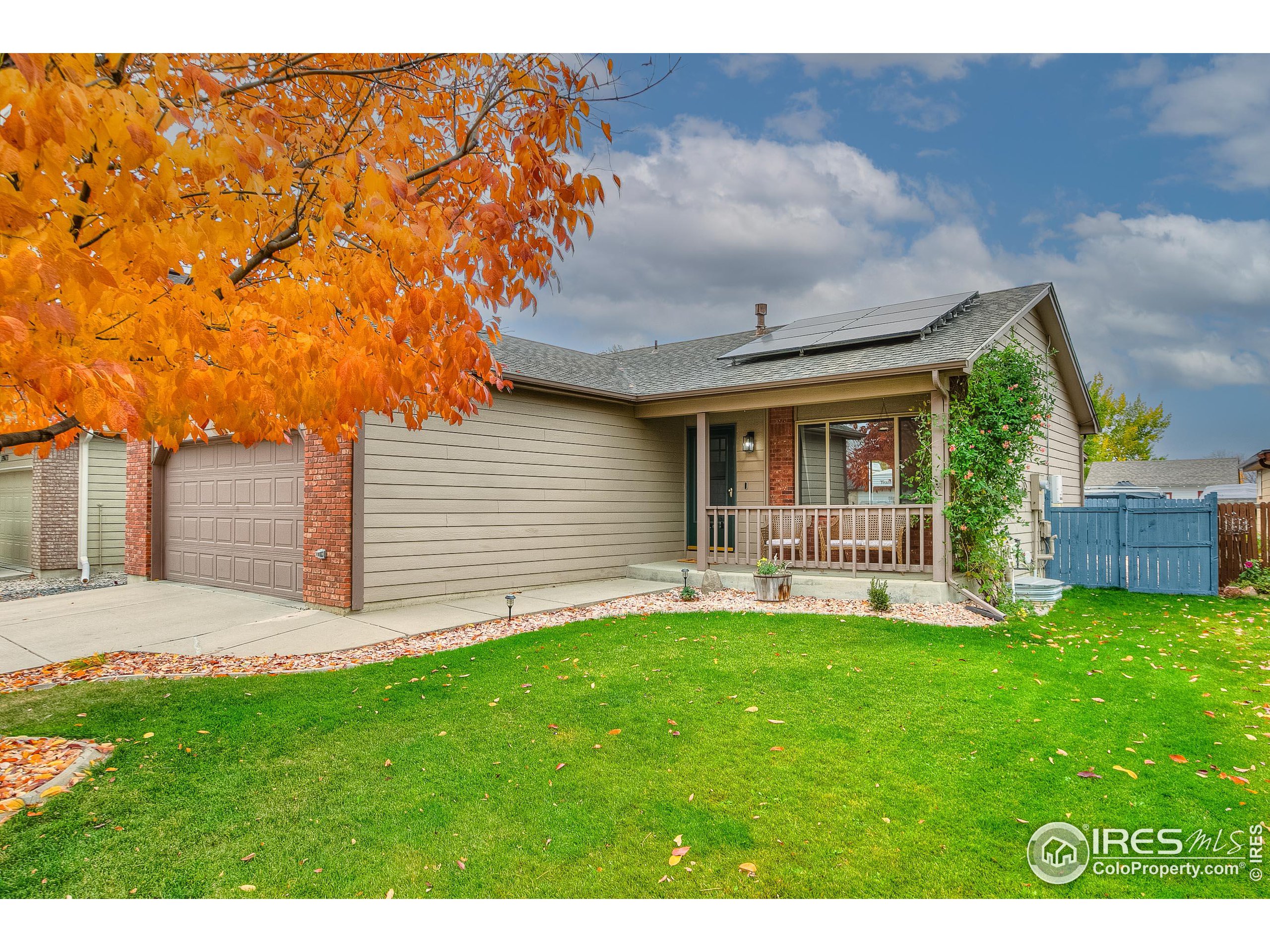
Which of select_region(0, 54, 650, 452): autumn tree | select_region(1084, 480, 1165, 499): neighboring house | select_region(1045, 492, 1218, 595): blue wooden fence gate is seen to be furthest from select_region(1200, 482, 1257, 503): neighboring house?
select_region(0, 54, 650, 452): autumn tree

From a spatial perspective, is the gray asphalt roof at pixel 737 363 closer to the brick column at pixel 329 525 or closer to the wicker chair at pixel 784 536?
the wicker chair at pixel 784 536

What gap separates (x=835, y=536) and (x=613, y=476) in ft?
12.7

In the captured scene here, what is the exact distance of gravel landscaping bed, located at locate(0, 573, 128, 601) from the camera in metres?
10.3

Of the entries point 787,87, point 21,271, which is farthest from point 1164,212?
point 21,271

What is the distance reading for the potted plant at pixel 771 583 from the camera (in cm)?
872

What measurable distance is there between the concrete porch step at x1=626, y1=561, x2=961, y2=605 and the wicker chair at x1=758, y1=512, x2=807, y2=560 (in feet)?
1.31

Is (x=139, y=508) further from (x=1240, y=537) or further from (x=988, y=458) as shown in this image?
(x=1240, y=537)

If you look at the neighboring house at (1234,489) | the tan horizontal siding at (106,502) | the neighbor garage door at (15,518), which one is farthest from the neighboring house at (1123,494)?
the neighbor garage door at (15,518)

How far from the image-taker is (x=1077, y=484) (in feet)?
43.7

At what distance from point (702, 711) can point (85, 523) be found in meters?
13.9

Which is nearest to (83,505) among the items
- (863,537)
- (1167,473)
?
(863,537)

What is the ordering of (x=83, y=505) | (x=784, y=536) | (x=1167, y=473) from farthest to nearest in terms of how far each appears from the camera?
(x=1167, y=473)
(x=83, y=505)
(x=784, y=536)

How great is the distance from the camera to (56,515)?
12625mm
